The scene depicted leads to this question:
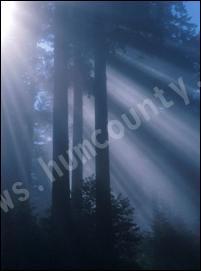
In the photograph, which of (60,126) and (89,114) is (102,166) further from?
(89,114)

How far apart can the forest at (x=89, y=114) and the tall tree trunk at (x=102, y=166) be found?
0.11ft

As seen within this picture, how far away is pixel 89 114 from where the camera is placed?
27.8m

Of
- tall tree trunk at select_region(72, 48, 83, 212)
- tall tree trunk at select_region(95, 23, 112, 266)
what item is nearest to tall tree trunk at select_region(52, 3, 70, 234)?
tall tree trunk at select_region(95, 23, 112, 266)

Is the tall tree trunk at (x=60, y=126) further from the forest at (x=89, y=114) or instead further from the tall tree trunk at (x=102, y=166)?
the tall tree trunk at (x=102, y=166)

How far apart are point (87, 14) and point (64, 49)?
144 centimetres

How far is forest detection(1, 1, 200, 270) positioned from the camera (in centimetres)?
1269

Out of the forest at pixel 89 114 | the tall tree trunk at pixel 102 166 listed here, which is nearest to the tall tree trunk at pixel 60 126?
the forest at pixel 89 114

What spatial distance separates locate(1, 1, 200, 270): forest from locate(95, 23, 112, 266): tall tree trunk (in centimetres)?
3

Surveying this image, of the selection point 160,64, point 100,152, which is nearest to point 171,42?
point 160,64

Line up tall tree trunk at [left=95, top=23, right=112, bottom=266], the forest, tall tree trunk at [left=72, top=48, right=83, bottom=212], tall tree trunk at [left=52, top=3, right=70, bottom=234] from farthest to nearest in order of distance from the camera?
tall tree trunk at [left=72, top=48, right=83, bottom=212] → tall tree trunk at [left=95, top=23, right=112, bottom=266] → tall tree trunk at [left=52, top=3, right=70, bottom=234] → the forest

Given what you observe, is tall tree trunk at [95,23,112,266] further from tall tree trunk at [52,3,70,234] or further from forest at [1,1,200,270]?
tall tree trunk at [52,3,70,234]

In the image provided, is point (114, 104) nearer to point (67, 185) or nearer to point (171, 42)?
point (171, 42)

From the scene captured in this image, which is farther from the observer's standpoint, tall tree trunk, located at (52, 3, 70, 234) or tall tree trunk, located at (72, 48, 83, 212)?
tall tree trunk, located at (72, 48, 83, 212)

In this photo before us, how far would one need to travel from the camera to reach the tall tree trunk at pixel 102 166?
43.8ft
